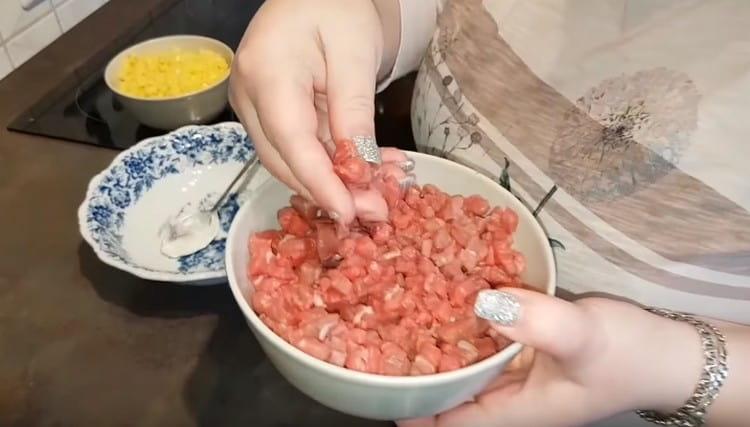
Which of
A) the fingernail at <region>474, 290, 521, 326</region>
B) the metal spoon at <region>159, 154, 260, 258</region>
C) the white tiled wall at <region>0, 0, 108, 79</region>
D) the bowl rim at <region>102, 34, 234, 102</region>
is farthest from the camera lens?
the white tiled wall at <region>0, 0, 108, 79</region>

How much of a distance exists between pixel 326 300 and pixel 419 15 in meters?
0.32

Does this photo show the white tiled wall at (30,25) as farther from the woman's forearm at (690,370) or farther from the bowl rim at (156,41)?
the woman's forearm at (690,370)

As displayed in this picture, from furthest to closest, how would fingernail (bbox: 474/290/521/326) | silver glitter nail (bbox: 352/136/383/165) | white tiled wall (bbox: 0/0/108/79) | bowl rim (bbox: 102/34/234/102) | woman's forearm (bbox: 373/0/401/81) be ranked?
1. white tiled wall (bbox: 0/0/108/79)
2. bowl rim (bbox: 102/34/234/102)
3. woman's forearm (bbox: 373/0/401/81)
4. silver glitter nail (bbox: 352/136/383/165)
5. fingernail (bbox: 474/290/521/326)

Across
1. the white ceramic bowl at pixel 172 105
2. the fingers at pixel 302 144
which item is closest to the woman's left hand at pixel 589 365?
the fingers at pixel 302 144

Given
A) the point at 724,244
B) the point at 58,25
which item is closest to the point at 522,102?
the point at 724,244

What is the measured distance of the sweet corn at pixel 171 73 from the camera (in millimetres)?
1058

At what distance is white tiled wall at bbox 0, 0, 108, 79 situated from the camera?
112 cm

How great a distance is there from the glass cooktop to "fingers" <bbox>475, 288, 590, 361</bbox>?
26.5 inches

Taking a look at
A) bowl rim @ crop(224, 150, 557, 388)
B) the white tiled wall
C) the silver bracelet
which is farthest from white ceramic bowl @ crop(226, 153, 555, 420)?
the white tiled wall

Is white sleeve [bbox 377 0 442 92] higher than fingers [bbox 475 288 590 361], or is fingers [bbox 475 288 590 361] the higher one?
white sleeve [bbox 377 0 442 92]

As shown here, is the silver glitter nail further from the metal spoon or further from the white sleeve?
the metal spoon

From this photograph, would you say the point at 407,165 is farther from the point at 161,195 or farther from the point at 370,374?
the point at 161,195

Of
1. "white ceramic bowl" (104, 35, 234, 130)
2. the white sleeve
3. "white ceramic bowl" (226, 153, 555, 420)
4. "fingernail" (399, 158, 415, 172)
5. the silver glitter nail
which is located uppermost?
the white sleeve

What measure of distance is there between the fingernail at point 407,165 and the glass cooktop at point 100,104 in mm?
464
